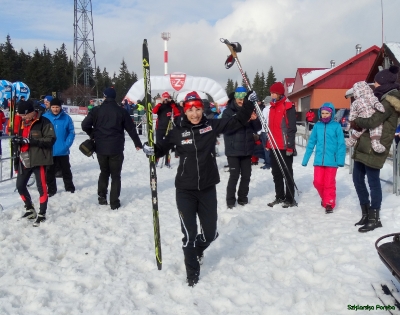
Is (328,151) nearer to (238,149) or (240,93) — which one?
(238,149)

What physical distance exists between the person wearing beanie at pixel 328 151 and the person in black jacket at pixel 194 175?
2518 mm

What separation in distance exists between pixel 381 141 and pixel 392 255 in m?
2.12

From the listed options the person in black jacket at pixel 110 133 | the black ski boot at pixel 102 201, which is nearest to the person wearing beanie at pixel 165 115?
the person in black jacket at pixel 110 133

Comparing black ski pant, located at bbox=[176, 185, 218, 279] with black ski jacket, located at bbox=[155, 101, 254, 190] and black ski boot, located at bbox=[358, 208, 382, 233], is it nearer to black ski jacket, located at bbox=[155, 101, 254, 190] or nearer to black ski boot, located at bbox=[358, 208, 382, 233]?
black ski jacket, located at bbox=[155, 101, 254, 190]

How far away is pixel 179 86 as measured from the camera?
24.4m

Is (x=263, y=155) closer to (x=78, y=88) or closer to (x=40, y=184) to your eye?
(x=40, y=184)

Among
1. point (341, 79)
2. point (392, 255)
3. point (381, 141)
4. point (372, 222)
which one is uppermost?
point (341, 79)

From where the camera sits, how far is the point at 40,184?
6.10 meters

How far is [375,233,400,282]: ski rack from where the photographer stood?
297 centimetres

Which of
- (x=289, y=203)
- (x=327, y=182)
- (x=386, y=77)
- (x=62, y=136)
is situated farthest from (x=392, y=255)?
(x=62, y=136)

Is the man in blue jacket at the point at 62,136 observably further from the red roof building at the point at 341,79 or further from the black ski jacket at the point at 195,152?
the red roof building at the point at 341,79

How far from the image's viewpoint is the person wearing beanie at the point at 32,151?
5.98 m

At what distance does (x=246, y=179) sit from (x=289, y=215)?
115 centimetres

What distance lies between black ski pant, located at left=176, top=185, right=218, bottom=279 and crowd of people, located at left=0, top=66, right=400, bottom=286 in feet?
0.03
